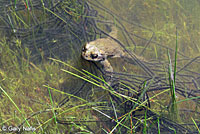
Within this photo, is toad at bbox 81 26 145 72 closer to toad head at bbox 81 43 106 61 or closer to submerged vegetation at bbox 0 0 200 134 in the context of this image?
toad head at bbox 81 43 106 61

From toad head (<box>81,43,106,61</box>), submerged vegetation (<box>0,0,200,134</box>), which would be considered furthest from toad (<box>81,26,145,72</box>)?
submerged vegetation (<box>0,0,200,134</box>)

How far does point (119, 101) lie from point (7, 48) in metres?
2.43

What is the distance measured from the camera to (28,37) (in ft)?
13.6

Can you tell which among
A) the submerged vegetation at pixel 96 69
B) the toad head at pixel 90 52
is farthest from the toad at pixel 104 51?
the submerged vegetation at pixel 96 69

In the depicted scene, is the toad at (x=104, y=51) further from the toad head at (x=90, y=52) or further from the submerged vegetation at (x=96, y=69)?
the submerged vegetation at (x=96, y=69)

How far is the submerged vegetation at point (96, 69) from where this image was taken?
3.39 m

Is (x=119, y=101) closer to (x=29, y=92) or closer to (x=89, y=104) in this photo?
(x=89, y=104)

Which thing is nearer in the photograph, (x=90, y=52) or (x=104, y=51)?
(x=90, y=52)

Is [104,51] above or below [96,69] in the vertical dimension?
above

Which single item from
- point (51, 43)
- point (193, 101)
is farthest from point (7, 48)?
point (193, 101)

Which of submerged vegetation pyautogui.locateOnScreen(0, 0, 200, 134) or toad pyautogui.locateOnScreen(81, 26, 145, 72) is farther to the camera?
toad pyautogui.locateOnScreen(81, 26, 145, 72)

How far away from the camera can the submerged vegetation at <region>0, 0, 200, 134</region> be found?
11.1ft

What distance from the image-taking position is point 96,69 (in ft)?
13.1

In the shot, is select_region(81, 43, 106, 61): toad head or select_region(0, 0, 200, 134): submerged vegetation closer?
select_region(0, 0, 200, 134): submerged vegetation
